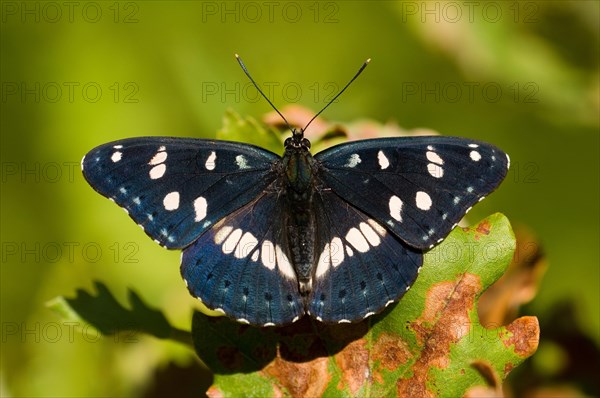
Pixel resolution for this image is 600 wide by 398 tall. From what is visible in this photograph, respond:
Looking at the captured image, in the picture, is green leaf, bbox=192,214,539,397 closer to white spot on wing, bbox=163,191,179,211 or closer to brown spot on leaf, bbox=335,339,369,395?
brown spot on leaf, bbox=335,339,369,395

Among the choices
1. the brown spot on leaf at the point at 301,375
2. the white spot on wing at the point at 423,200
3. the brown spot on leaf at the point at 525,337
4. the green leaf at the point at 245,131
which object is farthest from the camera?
the green leaf at the point at 245,131

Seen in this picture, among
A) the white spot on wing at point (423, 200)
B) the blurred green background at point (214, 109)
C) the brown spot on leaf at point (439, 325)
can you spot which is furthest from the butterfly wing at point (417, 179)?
the blurred green background at point (214, 109)

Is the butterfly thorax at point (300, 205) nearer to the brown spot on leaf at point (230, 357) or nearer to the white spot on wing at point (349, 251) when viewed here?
the white spot on wing at point (349, 251)

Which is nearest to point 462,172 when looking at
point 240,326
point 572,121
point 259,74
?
point 240,326

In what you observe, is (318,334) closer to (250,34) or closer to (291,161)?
(291,161)

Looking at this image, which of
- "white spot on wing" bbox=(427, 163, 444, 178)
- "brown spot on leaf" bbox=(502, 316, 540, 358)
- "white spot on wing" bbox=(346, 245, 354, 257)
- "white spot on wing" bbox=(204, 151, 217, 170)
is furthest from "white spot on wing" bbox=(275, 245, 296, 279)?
"brown spot on leaf" bbox=(502, 316, 540, 358)
